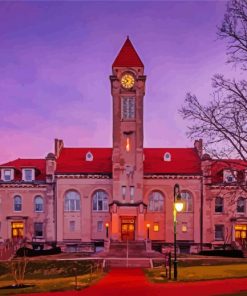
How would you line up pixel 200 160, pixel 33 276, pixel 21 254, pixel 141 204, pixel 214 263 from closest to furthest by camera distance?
pixel 33 276 → pixel 214 263 → pixel 21 254 → pixel 141 204 → pixel 200 160

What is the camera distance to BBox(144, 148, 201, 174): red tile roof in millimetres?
61281

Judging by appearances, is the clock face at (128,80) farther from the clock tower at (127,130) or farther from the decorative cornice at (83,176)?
the decorative cornice at (83,176)

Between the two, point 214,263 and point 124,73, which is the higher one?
point 124,73

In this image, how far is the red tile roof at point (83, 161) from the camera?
61.8m

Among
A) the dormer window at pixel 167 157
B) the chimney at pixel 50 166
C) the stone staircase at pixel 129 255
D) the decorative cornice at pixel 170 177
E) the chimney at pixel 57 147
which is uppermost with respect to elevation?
the chimney at pixel 57 147

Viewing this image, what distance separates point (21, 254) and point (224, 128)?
106ft

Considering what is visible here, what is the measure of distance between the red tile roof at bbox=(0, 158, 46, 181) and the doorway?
18.8 feet

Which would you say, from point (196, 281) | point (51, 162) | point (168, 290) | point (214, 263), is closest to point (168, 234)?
point (51, 162)

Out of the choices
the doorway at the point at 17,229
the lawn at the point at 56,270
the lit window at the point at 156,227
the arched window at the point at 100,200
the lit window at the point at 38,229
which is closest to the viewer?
the lawn at the point at 56,270

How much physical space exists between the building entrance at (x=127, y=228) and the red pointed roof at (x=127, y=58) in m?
18.4

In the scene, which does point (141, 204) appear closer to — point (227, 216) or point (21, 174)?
point (227, 216)

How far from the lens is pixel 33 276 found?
36.9 m

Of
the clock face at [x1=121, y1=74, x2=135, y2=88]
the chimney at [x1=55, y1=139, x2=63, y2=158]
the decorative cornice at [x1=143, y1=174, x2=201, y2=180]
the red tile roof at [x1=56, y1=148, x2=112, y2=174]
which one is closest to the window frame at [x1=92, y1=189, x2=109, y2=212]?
the red tile roof at [x1=56, y1=148, x2=112, y2=174]

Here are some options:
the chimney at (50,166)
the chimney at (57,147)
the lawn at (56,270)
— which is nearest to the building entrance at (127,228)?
the chimney at (50,166)
